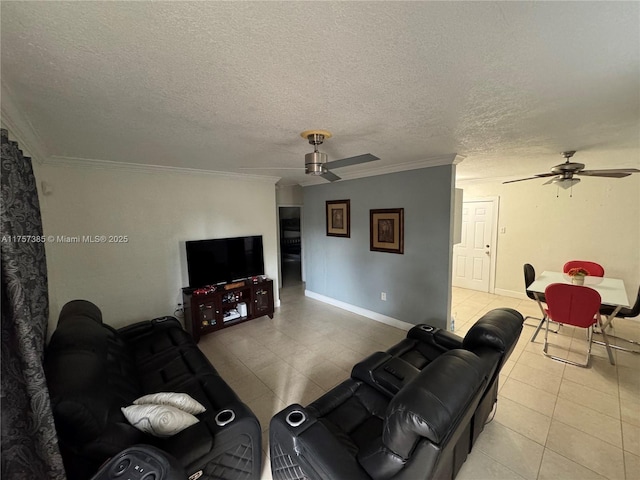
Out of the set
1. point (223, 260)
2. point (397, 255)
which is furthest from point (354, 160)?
point (223, 260)

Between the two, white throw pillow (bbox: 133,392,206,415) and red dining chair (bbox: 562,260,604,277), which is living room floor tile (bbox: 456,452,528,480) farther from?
red dining chair (bbox: 562,260,604,277)

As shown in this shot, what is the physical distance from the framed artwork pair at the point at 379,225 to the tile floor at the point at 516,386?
121 cm

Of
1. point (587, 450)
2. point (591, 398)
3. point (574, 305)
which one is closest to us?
point (587, 450)

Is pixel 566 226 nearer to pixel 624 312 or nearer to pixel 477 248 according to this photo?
pixel 477 248

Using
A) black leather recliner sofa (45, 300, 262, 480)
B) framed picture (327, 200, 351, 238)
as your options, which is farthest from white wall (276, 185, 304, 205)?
black leather recliner sofa (45, 300, 262, 480)

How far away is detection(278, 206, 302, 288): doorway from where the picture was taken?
642cm

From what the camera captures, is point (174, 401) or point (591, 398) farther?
point (591, 398)

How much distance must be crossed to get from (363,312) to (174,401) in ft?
10.5

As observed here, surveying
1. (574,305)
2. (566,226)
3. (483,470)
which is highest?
(566,226)

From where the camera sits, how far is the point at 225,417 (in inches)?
57.1

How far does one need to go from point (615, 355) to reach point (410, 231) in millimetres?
2618

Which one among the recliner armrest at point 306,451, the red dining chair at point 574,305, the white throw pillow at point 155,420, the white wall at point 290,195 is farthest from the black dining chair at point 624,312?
the white wall at point 290,195

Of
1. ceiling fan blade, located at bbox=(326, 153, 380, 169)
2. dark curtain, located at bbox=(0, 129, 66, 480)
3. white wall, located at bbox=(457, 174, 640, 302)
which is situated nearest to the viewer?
dark curtain, located at bbox=(0, 129, 66, 480)

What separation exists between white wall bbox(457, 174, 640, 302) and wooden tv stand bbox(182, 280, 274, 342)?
177 inches
